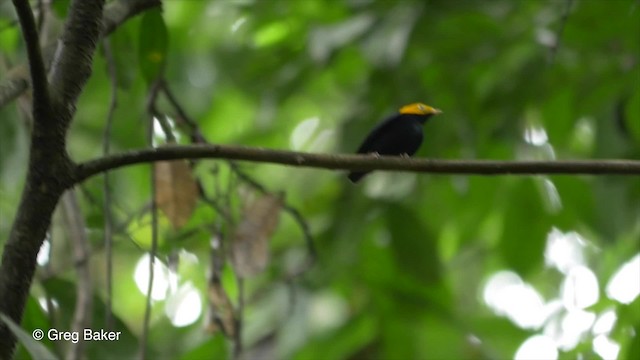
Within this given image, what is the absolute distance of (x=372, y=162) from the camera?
1.87 metres

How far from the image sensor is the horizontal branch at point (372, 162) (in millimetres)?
1716

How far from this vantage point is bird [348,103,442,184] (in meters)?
2.95

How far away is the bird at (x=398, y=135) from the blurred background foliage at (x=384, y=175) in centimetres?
27

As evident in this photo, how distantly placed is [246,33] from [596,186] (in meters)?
1.55

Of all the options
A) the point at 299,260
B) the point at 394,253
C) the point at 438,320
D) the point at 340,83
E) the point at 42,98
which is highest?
the point at 340,83

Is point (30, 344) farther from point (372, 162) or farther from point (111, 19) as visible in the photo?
point (111, 19)

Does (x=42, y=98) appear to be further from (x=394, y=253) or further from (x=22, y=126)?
(x=394, y=253)

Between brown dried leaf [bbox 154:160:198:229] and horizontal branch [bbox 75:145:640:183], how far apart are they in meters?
0.99

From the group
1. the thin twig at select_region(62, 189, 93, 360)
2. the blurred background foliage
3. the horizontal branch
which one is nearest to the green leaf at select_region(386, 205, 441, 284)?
the blurred background foliage

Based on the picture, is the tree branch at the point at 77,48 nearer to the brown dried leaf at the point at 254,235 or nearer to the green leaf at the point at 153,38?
the green leaf at the point at 153,38

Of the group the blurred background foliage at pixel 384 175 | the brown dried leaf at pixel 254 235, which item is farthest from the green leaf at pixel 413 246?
the brown dried leaf at pixel 254 235

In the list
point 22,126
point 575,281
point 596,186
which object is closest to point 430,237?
point 596,186

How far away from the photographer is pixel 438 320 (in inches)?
127

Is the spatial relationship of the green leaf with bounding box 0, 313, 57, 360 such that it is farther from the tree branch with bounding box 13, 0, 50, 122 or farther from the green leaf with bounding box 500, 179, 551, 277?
the green leaf with bounding box 500, 179, 551, 277
